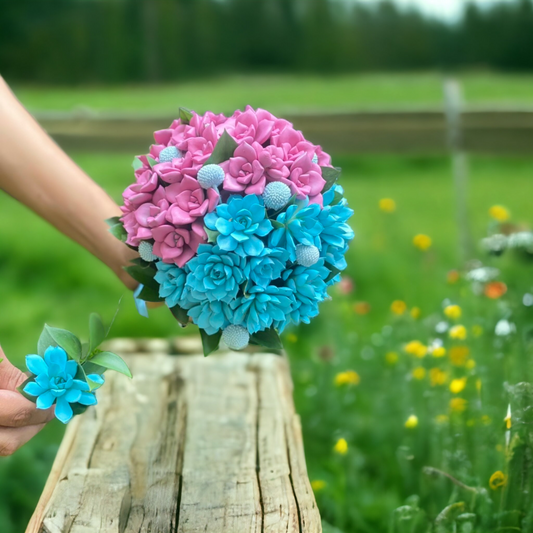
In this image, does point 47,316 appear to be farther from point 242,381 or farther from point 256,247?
point 256,247

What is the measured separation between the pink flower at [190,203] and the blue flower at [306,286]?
0.20 m

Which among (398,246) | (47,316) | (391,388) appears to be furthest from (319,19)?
(391,388)

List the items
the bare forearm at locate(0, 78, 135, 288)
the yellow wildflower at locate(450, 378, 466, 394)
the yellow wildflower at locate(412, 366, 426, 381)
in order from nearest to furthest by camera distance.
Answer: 1. the bare forearm at locate(0, 78, 135, 288)
2. the yellow wildflower at locate(450, 378, 466, 394)
3. the yellow wildflower at locate(412, 366, 426, 381)

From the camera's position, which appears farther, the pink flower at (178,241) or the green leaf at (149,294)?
the green leaf at (149,294)

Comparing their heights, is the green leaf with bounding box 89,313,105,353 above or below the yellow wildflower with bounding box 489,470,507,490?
above

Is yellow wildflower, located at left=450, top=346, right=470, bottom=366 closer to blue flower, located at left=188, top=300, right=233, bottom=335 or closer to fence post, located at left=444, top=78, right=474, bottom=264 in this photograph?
blue flower, located at left=188, top=300, right=233, bottom=335

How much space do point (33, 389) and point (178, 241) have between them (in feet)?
1.28

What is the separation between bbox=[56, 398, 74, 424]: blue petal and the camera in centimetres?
113

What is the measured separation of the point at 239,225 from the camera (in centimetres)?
111

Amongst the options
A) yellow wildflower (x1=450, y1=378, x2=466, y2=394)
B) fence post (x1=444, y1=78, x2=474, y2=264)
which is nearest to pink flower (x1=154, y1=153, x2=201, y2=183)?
yellow wildflower (x1=450, y1=378, x2=466, y2=394)

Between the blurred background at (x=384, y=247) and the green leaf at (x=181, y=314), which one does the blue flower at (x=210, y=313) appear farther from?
the blurred background at (x=384, y=247)

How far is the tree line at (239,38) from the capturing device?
867 centimetres

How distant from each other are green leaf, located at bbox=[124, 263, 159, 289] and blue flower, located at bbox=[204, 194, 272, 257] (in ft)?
0.77

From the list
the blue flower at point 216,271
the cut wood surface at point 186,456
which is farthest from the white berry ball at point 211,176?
the cut wood surface at point 186,456
